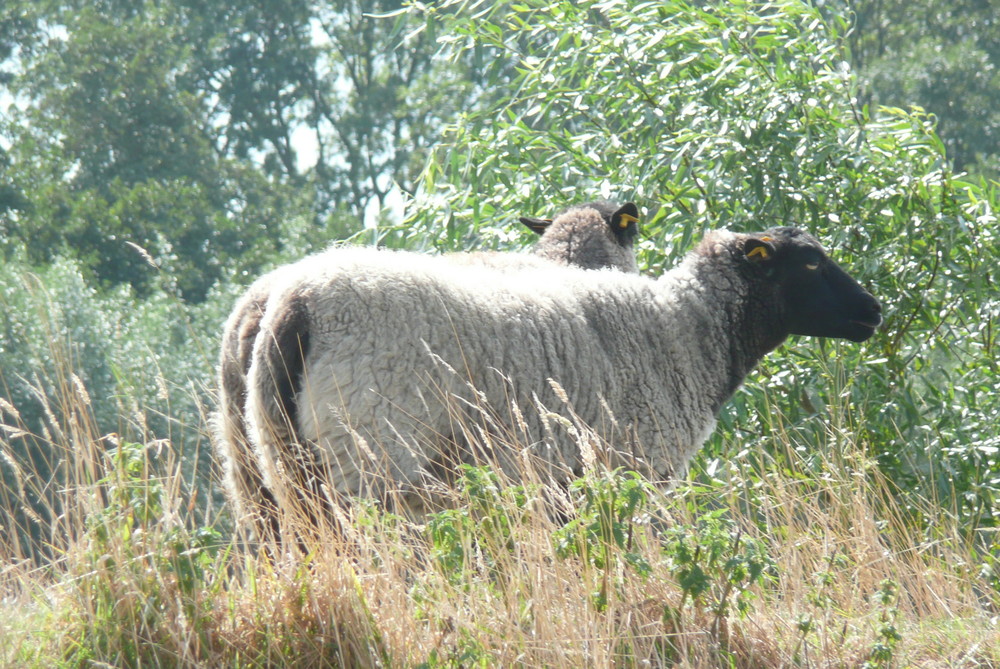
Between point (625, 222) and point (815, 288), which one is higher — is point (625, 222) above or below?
above

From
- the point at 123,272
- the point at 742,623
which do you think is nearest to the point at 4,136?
the point at 123,272

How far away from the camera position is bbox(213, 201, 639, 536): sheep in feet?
13.9

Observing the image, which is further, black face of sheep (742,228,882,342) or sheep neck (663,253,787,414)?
black face of sheep (742,228,882,342)

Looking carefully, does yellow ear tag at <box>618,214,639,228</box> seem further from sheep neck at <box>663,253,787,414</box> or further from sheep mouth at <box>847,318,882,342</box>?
sheep mouth at <box>847,318,882,342</box>

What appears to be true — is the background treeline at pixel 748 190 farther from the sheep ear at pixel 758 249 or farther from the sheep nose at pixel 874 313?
the sheep ear at pixel 758 249

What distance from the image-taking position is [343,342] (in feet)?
13.2

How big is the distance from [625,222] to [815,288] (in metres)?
1.17

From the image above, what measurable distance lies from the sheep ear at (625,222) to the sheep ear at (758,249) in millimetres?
862

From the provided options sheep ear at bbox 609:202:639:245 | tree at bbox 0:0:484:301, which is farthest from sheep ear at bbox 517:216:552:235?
tree at bbox 0:0:484:301

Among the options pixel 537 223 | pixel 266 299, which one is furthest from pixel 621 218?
pixel 266 299

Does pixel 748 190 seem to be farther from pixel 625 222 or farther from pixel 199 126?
pixel 199 126

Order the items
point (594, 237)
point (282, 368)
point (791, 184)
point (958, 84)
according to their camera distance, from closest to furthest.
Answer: point (282, 368) → point (594, 237) → point (791, 184) → point (958, 84)

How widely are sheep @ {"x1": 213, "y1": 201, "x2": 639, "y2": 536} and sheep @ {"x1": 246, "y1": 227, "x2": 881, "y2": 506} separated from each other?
0.18 m

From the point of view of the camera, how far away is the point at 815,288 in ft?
18.3
